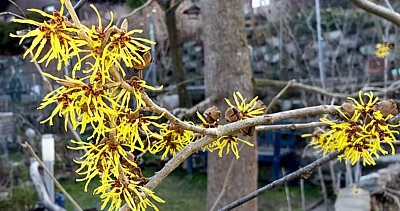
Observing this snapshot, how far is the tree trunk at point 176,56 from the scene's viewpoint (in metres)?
1.64

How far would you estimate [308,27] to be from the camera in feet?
8.39

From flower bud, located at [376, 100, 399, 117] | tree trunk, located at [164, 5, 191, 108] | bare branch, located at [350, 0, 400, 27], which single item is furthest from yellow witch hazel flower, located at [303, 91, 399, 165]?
tree trunk, located at [164, 5, 191, 108]

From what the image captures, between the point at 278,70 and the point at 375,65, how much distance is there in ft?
1.58

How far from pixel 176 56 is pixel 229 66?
3.52 feet

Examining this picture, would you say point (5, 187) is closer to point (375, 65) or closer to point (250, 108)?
point (250, 108)

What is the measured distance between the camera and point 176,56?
2.21 m

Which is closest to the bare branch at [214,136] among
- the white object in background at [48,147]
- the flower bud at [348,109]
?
the flower bud at [348,109]

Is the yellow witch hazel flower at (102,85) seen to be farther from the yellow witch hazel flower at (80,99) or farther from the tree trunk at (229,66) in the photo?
the tree trunk at (229,66)

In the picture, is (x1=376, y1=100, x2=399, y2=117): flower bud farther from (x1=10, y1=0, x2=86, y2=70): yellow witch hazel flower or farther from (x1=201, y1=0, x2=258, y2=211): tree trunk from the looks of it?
(x1=201, y1=0, x2=258, y2=211): tree trunk

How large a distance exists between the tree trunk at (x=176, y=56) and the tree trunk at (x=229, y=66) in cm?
40

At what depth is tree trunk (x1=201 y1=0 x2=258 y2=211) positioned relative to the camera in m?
1.16

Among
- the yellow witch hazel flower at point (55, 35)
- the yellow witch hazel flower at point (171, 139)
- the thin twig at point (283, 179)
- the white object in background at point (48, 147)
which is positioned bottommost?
the white object in background at point (48, 147)

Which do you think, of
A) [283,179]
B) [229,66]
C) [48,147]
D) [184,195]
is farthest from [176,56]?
[283,179]

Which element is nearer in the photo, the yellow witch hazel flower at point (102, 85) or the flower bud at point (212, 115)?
the yellow witch hazel flower at point (102, 85)
